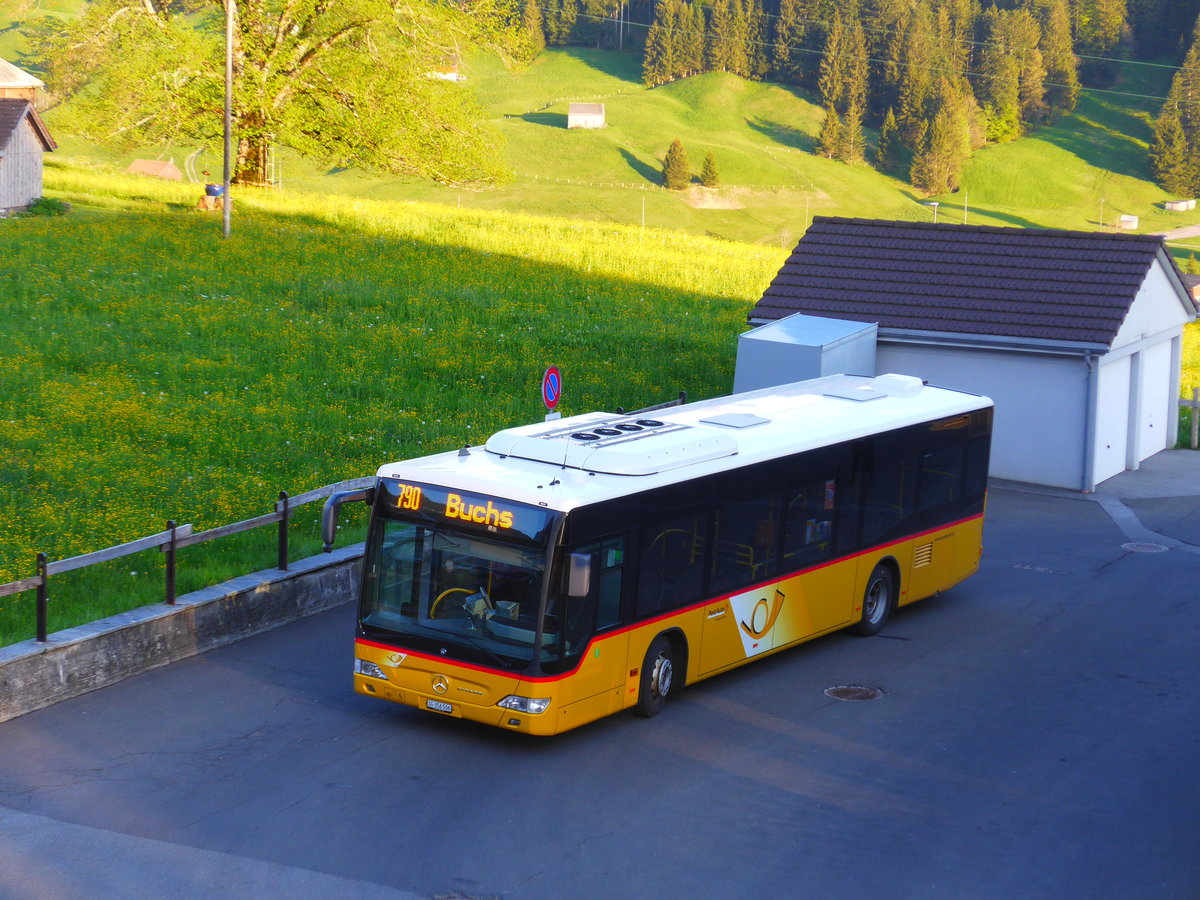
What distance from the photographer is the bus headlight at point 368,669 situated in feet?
37.1

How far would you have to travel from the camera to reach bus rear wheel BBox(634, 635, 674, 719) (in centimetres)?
1178

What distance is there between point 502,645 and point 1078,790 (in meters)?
4.65

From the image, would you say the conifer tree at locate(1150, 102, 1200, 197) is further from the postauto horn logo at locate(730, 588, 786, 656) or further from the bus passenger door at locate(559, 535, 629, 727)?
the bus passenger door at locate(559, 535, 629, 727)

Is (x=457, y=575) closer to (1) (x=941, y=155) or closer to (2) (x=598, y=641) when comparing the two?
(2) (x=598, y=641)

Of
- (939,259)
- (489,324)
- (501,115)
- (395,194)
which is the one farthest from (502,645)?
(501,115)

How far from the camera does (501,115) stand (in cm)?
16300

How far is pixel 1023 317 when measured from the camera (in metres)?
23.1

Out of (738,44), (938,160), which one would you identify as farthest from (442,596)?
(738,44)

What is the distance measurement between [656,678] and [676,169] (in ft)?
433

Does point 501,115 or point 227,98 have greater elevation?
point 501,115

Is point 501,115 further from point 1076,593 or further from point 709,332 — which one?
point 1076,593

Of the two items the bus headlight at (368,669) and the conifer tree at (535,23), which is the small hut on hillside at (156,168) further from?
the conifer tree at (535,23)

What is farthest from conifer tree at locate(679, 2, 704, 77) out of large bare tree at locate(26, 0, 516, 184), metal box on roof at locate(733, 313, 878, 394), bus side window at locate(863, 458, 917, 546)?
bus side window at locate(863, 458, 917, 546)

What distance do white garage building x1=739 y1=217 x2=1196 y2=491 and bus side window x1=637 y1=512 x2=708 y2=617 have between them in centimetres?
1089
